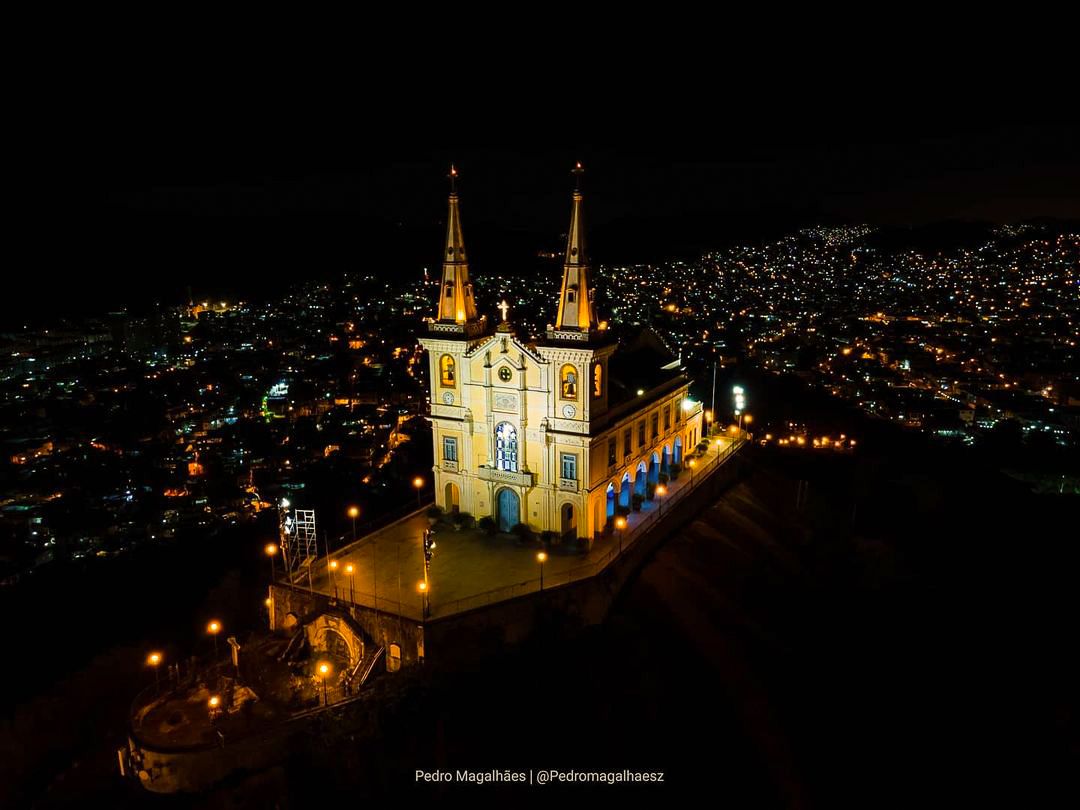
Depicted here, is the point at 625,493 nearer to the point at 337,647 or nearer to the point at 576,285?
the point at 576,285

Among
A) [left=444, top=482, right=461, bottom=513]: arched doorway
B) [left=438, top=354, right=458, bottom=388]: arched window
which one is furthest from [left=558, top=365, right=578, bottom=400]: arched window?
[left=444, top=482, right=461, bottom=513]: arched doorway

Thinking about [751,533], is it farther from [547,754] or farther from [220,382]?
[220,382]

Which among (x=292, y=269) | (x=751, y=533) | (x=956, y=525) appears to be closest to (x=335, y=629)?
(x=751, y=533)

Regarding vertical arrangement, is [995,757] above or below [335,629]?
below

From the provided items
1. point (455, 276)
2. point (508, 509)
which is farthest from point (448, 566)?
point (455, 276)

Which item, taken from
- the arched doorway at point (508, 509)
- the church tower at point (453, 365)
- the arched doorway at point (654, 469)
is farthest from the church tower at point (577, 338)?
the arched doorway at point (654, 469)
